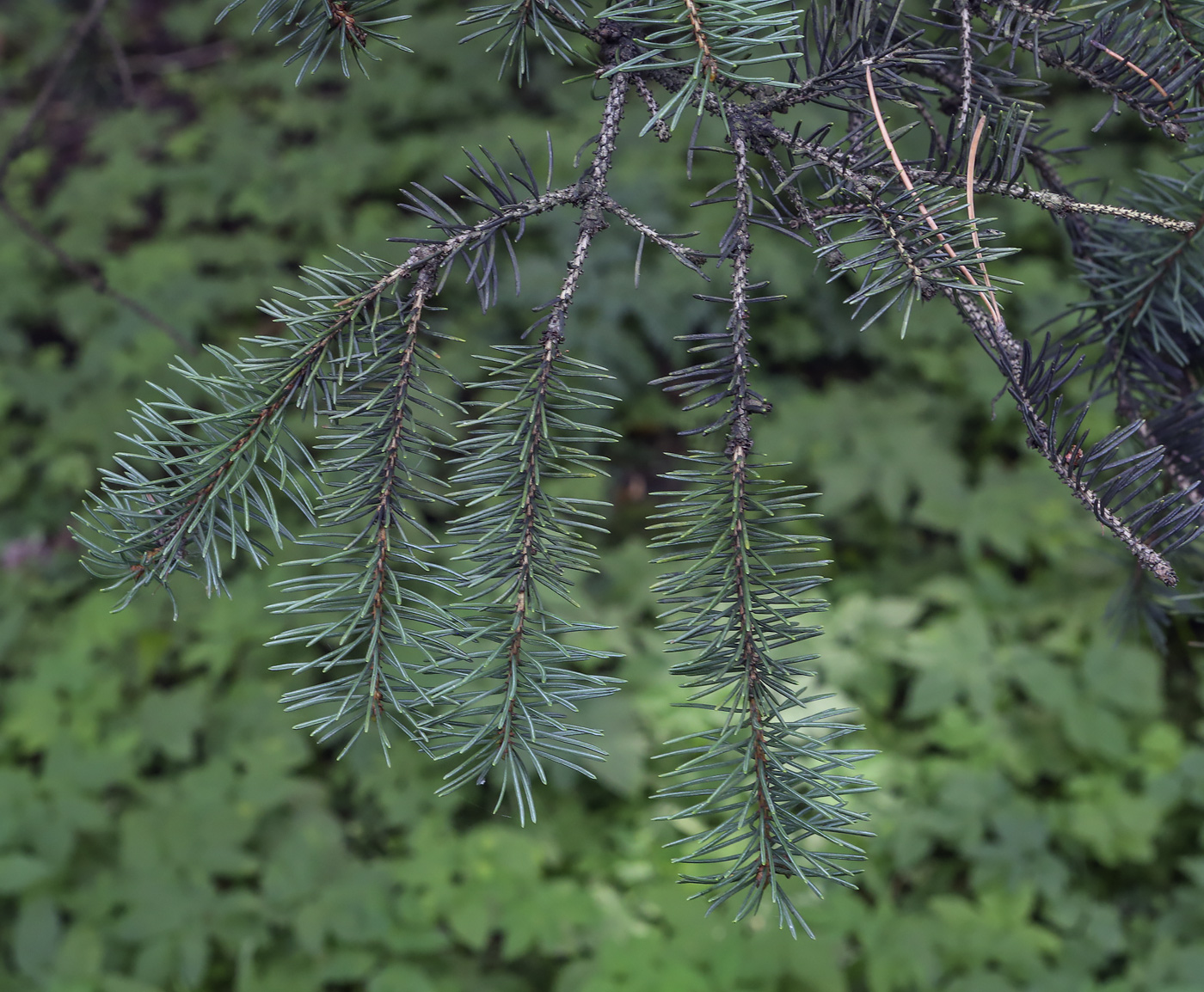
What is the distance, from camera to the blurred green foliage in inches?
58.0

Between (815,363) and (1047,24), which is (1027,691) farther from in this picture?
(1047,24)

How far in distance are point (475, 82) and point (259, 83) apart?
919mm

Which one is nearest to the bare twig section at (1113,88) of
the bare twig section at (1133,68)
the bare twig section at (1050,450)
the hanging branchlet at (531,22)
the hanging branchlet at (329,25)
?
the bare twig section at (1133,68)

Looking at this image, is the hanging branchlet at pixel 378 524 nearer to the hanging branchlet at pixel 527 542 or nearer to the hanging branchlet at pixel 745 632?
the hanging branchlet at pixel 527 542

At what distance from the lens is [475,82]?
2.63 metres

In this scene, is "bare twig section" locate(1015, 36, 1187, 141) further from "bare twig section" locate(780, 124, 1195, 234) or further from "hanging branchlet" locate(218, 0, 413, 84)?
"hanging branchlet" locate(218, 0, 413, 84)

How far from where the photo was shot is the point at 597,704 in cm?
171

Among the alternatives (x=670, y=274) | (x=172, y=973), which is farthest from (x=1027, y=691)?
(x=172, y=973)

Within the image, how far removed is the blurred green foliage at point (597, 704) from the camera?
1.47 metres

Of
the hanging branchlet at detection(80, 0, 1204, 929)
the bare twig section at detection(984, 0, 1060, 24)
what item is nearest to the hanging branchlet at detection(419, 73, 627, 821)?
the hanging branchlet at detection(80, 0, 1204, 929)

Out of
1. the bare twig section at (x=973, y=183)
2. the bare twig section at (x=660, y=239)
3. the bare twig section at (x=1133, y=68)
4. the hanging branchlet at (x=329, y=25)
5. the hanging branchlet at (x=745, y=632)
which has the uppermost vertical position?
the bare twig section at (x=1133, y=68)

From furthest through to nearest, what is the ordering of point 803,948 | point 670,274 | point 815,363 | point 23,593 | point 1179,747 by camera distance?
point 815,363 → point 670,274 → point 23,593 → point 1179,747 → point 803,948

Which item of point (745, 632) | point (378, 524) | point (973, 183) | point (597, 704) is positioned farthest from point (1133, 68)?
point (597, 704)

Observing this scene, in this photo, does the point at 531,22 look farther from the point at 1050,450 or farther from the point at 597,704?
the point at 597,704
